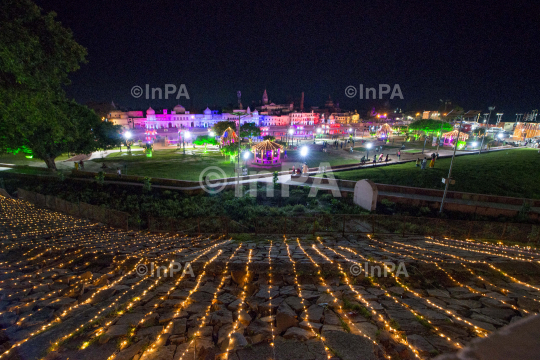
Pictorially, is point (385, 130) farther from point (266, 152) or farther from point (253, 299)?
point (253, 299)

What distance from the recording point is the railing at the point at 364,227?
9.98 m

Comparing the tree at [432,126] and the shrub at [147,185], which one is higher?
the tree at [432,126]

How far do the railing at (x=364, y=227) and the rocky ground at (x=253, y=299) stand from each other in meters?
1.95

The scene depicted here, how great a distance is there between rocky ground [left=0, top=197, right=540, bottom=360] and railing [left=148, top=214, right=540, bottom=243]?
1945mm

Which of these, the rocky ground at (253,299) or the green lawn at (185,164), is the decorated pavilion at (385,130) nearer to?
the green lawn at (185,164)

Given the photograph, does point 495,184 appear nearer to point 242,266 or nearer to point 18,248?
point 242,266

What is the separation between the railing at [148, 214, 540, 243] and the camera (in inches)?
393

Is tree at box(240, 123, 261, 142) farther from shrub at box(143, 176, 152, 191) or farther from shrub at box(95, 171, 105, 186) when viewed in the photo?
shrub at box(143, 176, 152, 191)

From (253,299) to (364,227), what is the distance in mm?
7735

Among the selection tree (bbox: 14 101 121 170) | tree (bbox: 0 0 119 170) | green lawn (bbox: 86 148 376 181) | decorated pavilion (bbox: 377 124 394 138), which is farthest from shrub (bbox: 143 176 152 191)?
decorated pavilion (bbox: 377 124 394 138)

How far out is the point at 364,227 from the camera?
37.6 feet

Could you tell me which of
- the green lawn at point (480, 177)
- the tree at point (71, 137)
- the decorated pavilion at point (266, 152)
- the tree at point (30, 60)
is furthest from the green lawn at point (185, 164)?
the tree at point (30, 60)

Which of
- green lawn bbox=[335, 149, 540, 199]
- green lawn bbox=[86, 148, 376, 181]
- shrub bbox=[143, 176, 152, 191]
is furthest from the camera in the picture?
green lawn bbox=[86, 148, 376, 181]

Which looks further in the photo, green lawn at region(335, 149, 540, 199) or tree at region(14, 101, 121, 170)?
tree at region(14, 101, 121, 170)
